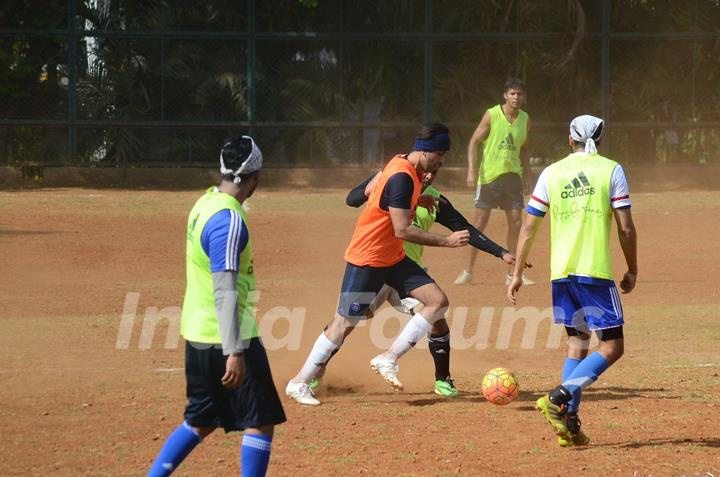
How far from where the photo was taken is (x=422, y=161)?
8.58m

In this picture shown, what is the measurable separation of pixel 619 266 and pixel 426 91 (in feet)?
34.4

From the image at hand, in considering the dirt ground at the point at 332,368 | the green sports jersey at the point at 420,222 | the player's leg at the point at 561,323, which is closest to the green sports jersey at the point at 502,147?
the dirt ground at the point at 332,368

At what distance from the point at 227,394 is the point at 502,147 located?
9.55 m

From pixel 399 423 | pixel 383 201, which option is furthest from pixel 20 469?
pixel 383 201

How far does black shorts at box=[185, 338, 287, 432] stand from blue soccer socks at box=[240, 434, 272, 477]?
64 millimetres

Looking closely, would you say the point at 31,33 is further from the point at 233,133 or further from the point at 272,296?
the point at 272,296

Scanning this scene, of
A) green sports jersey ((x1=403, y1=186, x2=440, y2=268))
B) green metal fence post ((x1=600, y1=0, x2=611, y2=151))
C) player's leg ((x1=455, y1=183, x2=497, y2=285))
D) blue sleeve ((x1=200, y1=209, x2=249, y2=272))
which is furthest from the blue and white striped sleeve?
green metal fence post ((x1=600, y1=0, x2=611, y2=151))

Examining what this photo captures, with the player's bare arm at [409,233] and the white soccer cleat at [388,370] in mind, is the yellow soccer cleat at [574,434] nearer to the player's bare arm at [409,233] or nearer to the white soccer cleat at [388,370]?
the player's bare arm at [409,233]

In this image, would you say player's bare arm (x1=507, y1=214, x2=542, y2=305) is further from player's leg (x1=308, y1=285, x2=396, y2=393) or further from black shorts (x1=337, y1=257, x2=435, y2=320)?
player's leg (x1=308, y1=285, x2=396, y2=393)

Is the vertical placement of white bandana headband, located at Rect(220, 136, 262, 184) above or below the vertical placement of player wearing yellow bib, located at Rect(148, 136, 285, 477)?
above

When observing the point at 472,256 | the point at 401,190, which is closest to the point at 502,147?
the point at 472,256

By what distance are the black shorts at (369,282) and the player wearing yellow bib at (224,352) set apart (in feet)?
8.92

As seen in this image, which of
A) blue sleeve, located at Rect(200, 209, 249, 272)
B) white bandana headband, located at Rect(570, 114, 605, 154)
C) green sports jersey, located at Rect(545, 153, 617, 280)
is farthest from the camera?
white bandana headband, located at Rect(570, 114, 605, 154)

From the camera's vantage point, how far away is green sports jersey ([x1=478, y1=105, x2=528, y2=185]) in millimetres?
14914
